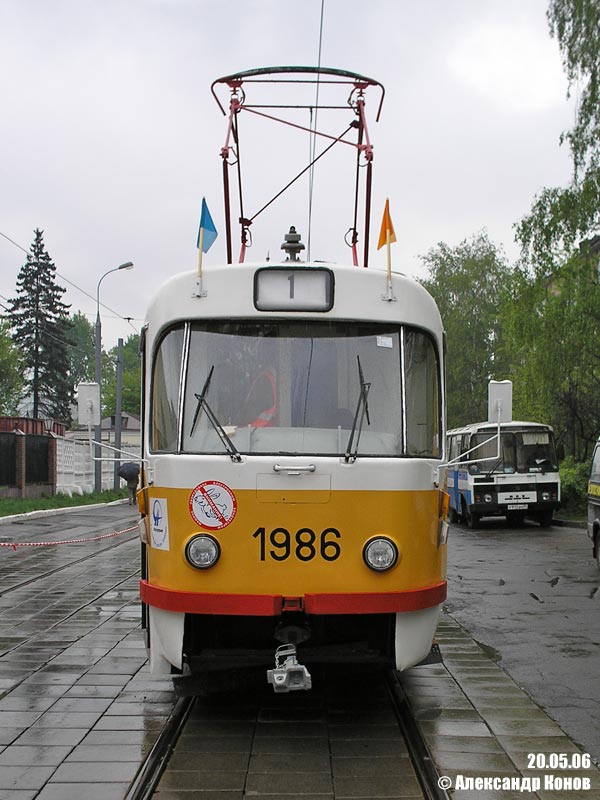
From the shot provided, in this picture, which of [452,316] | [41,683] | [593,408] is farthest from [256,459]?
[452,316]

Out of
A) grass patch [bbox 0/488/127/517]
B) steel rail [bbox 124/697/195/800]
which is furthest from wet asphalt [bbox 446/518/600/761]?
grass patch [bbox 0/488/127/517]

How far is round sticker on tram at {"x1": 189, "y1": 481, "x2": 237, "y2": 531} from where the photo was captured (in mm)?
5785

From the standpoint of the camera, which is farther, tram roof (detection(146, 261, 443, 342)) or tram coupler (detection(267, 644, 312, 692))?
tram roof (detection(146, 261, 443, 342))

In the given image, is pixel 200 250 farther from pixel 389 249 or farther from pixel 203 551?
pixel 203 551

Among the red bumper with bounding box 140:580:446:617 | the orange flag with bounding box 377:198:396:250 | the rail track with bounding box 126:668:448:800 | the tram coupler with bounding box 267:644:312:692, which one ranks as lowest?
the rail track with bounding box 126:668:448:800

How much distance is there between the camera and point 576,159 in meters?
23.6

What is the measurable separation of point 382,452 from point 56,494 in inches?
1308

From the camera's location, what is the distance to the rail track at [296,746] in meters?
5.02

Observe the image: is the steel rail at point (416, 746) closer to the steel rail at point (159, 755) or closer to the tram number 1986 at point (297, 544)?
the tram number 1986 at point (297, 544)

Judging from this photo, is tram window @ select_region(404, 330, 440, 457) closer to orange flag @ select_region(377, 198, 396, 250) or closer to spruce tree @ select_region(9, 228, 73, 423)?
orange flag @ select_region(377, 198, 396, 250)

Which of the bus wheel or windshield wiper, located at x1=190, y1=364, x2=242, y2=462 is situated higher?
windshield wiper, located at x1=190, y1=364, x2=242, y2=462

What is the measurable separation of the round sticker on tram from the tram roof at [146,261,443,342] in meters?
1.11

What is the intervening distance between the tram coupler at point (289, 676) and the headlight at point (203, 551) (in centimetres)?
69

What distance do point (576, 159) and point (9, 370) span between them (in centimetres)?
5313
